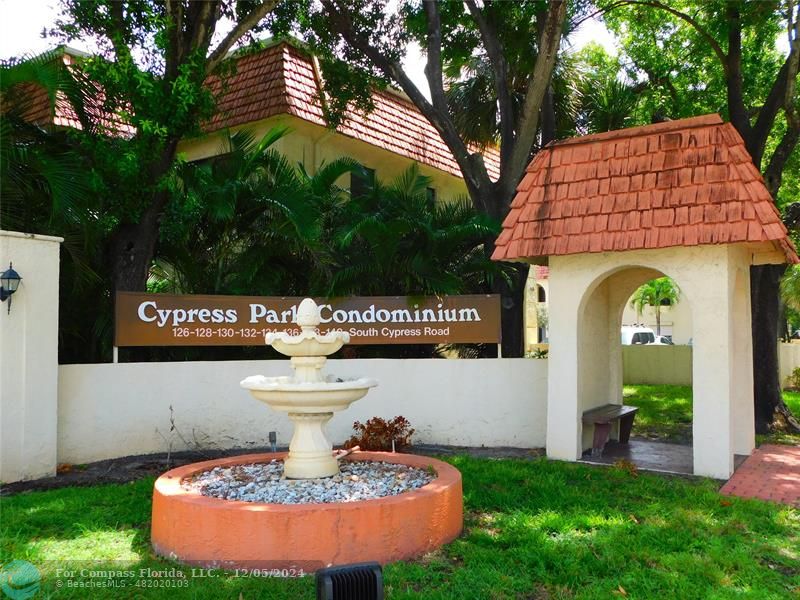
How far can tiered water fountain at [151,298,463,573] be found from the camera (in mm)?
5086

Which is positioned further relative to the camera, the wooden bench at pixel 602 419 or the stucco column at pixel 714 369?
the wooden bench at pixel 602 419

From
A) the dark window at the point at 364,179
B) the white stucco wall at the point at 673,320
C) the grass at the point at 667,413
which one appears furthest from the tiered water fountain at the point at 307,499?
the white stucco wall at the point at 673,320

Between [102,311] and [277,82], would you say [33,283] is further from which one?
[277,82]

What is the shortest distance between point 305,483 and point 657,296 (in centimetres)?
4214

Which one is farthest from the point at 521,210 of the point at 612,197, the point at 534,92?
the point at 534,92

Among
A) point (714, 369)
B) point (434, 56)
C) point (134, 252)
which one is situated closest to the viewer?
point (714, 369)

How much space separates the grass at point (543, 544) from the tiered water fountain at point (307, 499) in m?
0.19

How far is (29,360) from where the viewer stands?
8047mm

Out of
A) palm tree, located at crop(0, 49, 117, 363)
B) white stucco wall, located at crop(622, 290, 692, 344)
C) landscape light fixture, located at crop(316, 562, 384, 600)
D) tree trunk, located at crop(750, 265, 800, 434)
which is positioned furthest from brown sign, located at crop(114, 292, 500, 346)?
white stucco wall, located at crop(622, 290, 692, 344)

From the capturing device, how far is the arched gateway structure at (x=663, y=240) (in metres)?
8.07

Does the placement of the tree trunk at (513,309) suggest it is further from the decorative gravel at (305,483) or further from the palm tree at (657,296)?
the palm tree at (657,296)

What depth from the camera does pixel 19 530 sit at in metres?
6.02

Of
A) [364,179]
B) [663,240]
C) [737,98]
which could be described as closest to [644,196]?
[663,240]

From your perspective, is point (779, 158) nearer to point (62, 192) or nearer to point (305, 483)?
point (305, 483)
